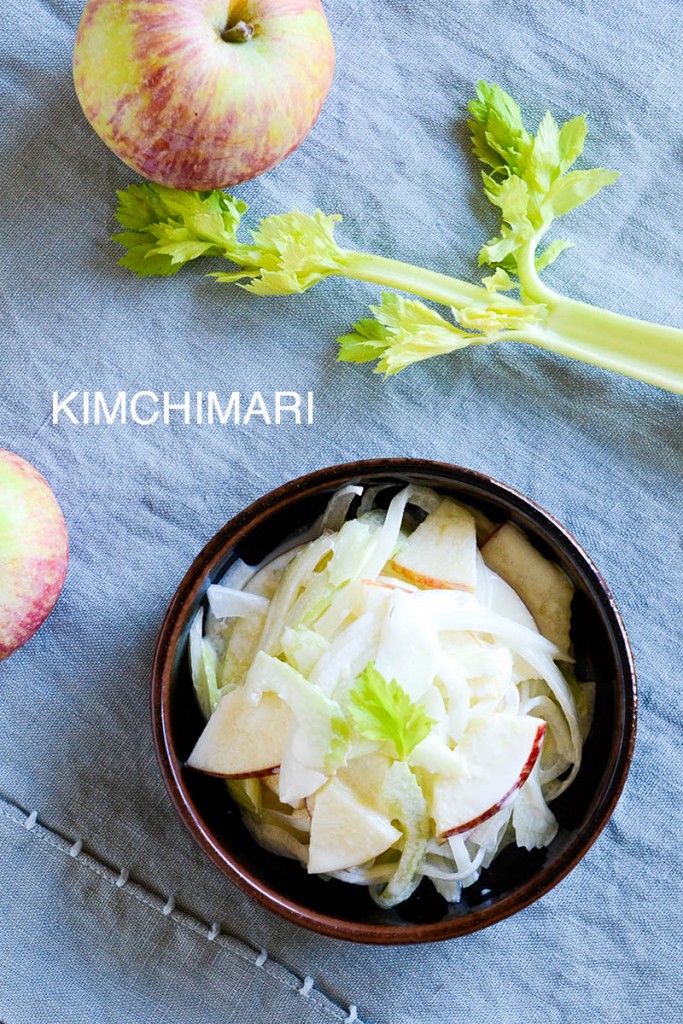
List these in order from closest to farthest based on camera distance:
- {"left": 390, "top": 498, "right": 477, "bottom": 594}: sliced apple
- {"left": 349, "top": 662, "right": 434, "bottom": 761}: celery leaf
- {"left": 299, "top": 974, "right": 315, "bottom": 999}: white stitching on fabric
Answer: {"left": 349, "top": 662, "right": 434, "bottom": 761}: celery leaf < {"left": 390, "top": 498, "right": 477, "bottom": 594}: sliced apple < {"left": 299, "top": 974, "right": 315, "bottom": 999}: white stitching on fabric

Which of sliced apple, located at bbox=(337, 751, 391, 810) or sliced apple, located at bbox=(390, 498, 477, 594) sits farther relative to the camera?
sliced apple, located at bbox=(390, 498, 477, 594)

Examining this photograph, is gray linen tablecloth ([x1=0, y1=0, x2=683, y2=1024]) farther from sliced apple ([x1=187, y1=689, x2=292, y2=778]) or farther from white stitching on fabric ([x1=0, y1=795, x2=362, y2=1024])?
sliced apple ([x1=187, y1=689, x2=292, y2=778])

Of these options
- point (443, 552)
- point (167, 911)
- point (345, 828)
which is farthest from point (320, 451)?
point (167, 911)

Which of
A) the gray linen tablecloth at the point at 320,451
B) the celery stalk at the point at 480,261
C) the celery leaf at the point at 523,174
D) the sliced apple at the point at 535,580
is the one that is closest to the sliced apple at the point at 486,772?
the sliced apple at the point at 535,580

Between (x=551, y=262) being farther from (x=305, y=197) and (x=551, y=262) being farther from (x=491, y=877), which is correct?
(x=491, y=877)

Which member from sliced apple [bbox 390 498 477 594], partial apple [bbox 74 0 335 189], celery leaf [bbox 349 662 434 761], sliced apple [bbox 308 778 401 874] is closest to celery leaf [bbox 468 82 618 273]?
partial apple [bbox 74 0 335 189]

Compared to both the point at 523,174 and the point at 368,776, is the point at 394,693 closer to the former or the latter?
the point at 368,776
